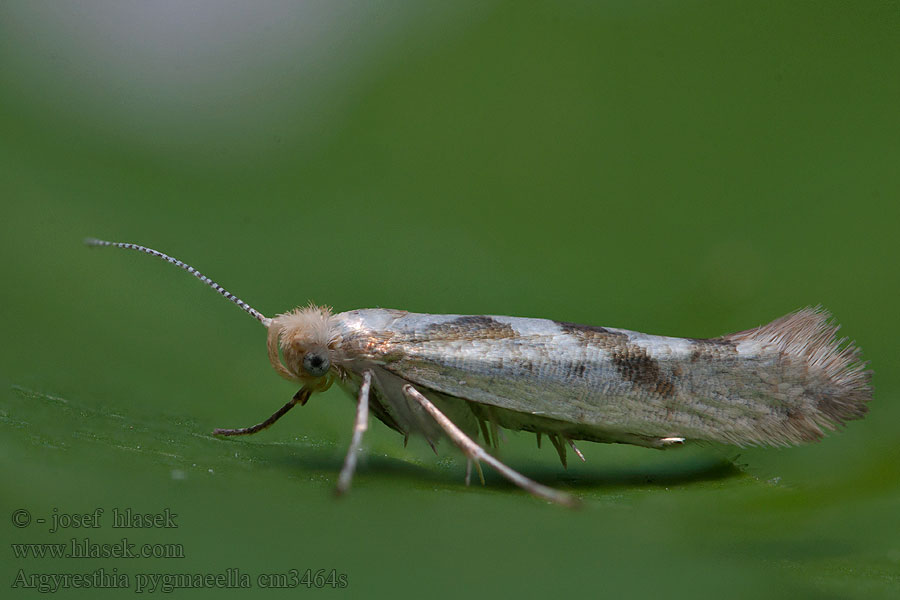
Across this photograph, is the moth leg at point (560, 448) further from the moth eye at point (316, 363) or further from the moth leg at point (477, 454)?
the moth eye at point (316, 363)

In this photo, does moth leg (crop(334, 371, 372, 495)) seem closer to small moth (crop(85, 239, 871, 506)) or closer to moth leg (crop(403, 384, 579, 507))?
small moth (crop(85, 239, 871, 506))

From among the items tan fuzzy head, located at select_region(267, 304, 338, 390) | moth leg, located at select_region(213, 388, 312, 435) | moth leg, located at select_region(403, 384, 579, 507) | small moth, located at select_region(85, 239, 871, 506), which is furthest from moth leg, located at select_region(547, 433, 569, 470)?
moth leg, located at select_region(213, 388, 312, 435)

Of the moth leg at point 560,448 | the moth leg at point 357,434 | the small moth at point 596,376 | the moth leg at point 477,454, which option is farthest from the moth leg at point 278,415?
the moth leg at point 560,448

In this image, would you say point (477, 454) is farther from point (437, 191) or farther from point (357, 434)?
point (437, 191)

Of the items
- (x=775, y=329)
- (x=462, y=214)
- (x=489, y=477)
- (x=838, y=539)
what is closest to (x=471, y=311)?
(x=462, y=214)

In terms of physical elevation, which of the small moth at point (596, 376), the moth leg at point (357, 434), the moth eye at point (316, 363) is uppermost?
the small moth at point (596, 376)

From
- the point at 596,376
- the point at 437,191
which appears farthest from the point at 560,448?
the point at 437,191
